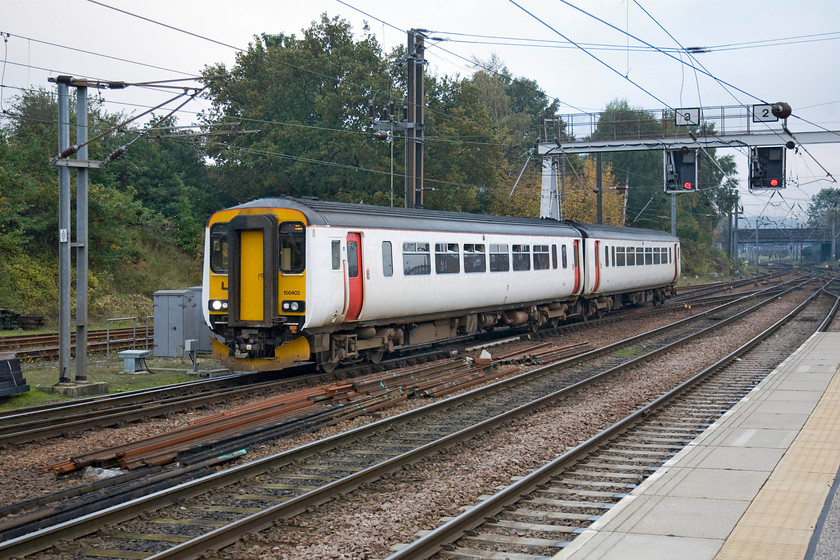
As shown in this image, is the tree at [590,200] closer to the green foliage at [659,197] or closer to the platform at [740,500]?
the green foliage at [659,197]

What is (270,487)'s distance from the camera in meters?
8.52

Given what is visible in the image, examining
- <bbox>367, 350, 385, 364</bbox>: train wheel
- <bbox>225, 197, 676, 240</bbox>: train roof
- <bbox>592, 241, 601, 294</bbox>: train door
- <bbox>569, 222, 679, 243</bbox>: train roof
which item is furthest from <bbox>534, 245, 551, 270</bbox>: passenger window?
<bbox>367, 350, 385, 364</bbox>: train wheel

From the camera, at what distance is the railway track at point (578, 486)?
22.3 feet

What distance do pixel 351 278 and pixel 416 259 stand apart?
8.15 ft

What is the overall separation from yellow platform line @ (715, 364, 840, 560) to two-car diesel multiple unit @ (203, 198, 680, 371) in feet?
26.9

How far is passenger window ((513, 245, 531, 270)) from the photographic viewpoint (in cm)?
2217

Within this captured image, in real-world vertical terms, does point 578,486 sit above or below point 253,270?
below

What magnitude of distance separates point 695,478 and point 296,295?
8240 millimetres

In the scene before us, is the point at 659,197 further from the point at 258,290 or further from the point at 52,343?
the point at 258,290

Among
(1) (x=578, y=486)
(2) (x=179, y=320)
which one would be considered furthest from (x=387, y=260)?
(1) (x=578, y=486)

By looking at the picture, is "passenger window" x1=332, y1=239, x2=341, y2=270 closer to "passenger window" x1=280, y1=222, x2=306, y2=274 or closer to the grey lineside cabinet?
"passenger window" x1=280, y1=222, x2=306, y2=274

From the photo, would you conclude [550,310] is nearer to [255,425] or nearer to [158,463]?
[255,425]

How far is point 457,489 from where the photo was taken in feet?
27.9

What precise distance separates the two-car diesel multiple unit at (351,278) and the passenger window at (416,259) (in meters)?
0.03
